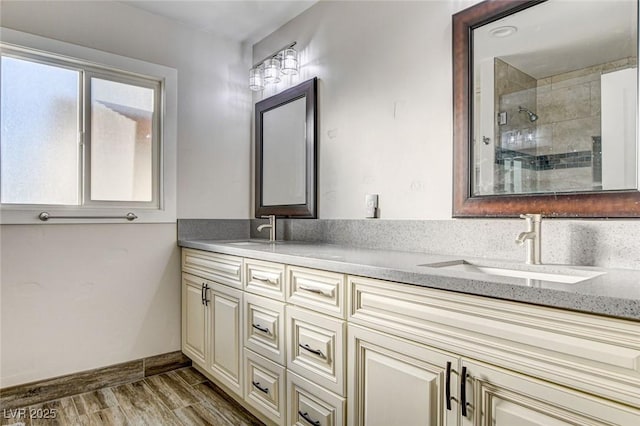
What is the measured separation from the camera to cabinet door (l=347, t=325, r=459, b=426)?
113 centimetres

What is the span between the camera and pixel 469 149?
65.1 inches

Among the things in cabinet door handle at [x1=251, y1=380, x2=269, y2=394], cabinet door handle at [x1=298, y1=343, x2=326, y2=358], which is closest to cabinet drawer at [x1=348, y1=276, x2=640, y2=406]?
cabinet door handle at [x1=298, y1=343, x2=326, y2=358]

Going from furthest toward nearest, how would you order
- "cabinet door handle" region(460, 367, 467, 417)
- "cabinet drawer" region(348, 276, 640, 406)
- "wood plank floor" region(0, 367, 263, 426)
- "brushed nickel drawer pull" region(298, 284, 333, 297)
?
1. "wood plank floor" region(0, 367, 263, 426)
2. "brushed nickel drawer pull" region(298, 284, 333, 297)
3. "cabinet door handle" region(460, 367, 467, 417)
4. "cabinet drawer" region(348, 276, 640, 406)

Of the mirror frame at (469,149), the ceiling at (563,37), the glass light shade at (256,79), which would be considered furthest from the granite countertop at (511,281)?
the glass light shade at (256,79)

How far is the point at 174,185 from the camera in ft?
8.83

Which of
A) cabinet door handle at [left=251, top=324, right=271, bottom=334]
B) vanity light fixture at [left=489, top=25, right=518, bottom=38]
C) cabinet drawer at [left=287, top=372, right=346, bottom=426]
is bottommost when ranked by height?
cabinet drawer at [left=287, top=372, right=346, bottom=426]

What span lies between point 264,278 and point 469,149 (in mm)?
1092

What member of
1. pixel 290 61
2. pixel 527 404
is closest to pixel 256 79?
pixel 290 61

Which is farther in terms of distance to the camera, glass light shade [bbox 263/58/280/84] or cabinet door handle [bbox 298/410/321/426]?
glass light shade [bbox 263/58/280/84]

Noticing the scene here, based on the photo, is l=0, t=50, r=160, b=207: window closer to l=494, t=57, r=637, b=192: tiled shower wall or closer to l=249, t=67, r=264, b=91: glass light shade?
l=249, t=67, r=264, b=91: glass light shade

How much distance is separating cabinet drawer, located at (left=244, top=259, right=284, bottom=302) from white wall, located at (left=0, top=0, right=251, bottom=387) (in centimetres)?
98

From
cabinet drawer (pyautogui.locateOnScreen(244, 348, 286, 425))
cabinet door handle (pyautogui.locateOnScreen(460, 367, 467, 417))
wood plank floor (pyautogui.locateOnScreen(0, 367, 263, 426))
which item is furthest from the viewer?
wood plank floor (pyautogui.locateOnScreen(0, 367, 263, 426))

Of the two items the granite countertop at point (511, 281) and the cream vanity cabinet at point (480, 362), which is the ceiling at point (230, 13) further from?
the cream vanity cabinet at point (480, 362)

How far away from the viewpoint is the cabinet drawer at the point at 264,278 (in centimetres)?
177
